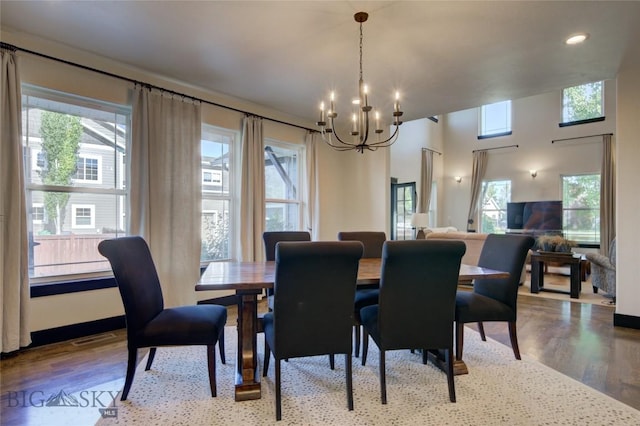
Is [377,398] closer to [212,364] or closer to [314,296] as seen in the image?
[314,296]

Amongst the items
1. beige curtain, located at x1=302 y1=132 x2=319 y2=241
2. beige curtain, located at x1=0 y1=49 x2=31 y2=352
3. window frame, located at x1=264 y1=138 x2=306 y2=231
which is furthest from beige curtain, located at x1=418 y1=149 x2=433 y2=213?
beige curtain, located at x1=0 y1=49 x2=31 y2=352

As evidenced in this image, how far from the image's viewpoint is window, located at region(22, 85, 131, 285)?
9.46ft

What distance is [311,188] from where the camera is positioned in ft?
17.0

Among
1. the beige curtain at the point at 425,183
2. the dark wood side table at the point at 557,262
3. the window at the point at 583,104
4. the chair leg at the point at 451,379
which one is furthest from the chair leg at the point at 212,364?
the window at the point at 583,104

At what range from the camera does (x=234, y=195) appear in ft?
14.1

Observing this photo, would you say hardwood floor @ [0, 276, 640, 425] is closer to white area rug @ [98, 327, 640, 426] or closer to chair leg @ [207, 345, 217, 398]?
white area rug @ [98, 327, 640, 426]

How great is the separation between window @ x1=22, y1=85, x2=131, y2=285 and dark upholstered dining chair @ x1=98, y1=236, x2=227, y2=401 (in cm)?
138

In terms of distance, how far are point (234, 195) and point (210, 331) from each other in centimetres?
251

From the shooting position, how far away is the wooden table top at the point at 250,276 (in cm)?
194

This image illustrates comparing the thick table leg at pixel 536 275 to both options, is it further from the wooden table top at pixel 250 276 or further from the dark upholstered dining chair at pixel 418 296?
the dark upholstered dining chair at pixel 418 296

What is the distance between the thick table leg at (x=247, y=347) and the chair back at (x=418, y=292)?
0.86 meters

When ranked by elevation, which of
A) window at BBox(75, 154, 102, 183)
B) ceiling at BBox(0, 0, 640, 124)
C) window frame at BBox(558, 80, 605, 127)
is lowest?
window at BBox(75, 154, 102, 183)

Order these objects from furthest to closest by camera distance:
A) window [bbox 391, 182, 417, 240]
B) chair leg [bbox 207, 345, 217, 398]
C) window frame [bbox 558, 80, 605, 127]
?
window [bbox 391, 182, 417, 240] → window frame [bbox 558, 80, 605, 127] → chair leg [bbox 207, 345, 217, 398]

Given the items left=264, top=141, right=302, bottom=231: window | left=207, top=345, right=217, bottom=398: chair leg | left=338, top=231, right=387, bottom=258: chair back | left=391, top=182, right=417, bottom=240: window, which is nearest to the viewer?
left=207, top=345, right=217, bottom=398: chair leg
